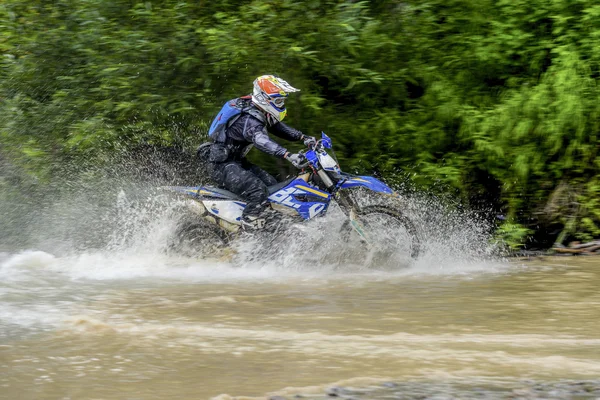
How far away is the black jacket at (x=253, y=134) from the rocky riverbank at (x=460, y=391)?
3.95 metres

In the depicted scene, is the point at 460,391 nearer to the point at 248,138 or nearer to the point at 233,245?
the point at 248,138

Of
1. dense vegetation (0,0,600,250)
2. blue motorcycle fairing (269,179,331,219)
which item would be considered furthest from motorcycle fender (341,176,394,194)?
dense vegetation (0,0,600,250)

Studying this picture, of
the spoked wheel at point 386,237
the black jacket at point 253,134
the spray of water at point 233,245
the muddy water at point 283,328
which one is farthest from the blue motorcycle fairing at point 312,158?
the muddy water at point 283,328

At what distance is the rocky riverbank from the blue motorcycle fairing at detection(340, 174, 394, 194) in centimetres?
384

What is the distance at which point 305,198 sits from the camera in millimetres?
8250

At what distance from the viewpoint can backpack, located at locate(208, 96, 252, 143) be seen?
27.2 feet

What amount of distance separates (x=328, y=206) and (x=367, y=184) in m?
0.49

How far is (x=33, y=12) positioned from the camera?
9.66m

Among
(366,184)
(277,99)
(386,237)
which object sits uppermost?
(277,99)

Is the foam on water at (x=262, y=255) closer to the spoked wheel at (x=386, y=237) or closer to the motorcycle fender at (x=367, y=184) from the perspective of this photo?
the spoked wheel at (x=386, y=237)

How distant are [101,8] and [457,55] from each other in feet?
14.4

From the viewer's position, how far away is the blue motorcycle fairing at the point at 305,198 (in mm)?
8234

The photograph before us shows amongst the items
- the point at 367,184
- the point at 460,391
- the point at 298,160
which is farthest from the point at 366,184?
the point at 460,391

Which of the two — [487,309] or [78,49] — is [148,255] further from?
[487,309]
